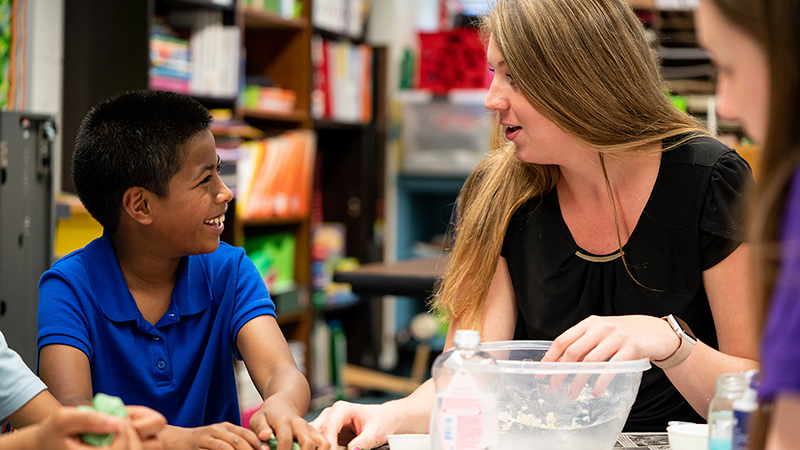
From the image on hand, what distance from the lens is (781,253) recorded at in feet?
1.88

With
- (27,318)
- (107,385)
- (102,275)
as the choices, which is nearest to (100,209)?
(102,275)

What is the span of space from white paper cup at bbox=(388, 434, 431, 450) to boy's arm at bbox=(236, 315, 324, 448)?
9 cm

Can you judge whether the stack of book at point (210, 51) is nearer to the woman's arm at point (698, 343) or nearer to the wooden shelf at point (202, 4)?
the wooden shelf at point (202, 4)

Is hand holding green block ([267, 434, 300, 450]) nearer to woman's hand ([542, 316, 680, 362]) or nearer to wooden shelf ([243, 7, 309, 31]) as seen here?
woman's hand ([542, 316, 680, 362])

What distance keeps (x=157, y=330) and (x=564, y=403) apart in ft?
2.21

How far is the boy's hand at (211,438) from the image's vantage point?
96cm

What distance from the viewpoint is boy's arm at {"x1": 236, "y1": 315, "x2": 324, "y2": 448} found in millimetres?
1028

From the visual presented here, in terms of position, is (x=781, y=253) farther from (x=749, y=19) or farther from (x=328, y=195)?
(x=328, y=195)

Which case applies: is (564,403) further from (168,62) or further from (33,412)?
(168,62)

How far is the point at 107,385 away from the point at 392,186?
10.7 feet

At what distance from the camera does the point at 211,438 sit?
0.96m

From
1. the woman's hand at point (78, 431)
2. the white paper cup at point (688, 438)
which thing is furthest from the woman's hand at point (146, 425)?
the white paper cup at point (688, 438)

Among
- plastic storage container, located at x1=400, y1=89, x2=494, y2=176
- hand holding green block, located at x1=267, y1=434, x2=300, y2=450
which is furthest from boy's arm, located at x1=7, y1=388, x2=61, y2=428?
plastic storage container, located at x1=400, y1=89, x2=494, y2=176

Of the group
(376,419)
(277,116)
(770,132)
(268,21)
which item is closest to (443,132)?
(277,116)
